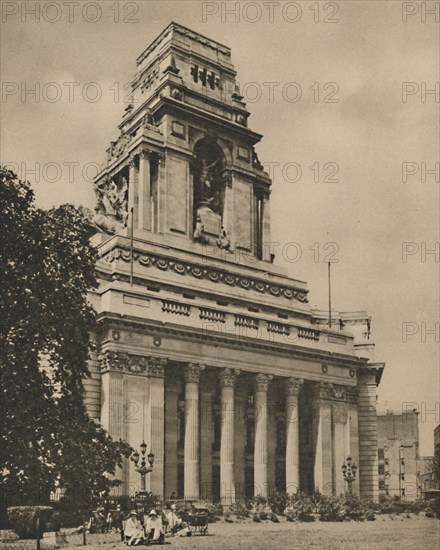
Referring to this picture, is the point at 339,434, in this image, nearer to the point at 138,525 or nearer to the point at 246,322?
the point at 246,322

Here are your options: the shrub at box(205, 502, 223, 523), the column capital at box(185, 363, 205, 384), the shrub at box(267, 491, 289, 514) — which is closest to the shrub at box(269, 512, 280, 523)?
the shrub at box(205, 502, 223, 523)

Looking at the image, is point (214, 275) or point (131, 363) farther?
point (214, 275)

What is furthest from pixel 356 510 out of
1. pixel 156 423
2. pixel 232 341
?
pixel 232 341

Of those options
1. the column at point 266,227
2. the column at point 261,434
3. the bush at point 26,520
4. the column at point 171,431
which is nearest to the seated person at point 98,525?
the bush at point 26,520

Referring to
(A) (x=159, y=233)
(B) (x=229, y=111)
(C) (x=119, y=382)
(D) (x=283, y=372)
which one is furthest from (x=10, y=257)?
(B) (x=229, y=111)

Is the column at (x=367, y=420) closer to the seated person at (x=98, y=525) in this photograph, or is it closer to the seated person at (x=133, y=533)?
the seated person at (x=98, y=525)
